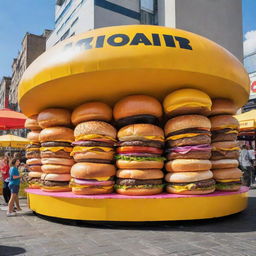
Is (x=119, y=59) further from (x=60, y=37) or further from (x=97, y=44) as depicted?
(x=60, y=37)

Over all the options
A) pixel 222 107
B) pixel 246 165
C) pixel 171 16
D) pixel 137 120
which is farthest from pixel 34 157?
pixel 171 16

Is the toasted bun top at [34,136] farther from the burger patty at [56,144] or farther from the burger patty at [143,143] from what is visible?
the burger patty at [143,143]

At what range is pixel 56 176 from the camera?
6.01 m

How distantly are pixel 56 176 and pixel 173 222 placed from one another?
2.43m

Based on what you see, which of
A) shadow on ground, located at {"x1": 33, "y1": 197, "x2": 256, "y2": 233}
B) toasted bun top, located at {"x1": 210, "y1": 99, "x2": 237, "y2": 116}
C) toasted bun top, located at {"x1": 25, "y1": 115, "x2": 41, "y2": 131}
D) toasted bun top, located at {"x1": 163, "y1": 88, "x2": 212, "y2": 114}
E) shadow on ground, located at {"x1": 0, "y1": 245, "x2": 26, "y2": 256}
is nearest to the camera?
shadow on ground, located at {"x1": 0, "y1": 245, "x2": 26, "y2": 256}

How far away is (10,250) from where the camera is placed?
13.6ft

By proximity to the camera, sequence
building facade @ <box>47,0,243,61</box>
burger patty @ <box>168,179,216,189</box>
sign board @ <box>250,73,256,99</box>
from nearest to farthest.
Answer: burger patty @ <box>168,179,216,189</box> < sign board @ <box>250,73,256,99</box> < building facade @ <box>47,0,243,61</box>

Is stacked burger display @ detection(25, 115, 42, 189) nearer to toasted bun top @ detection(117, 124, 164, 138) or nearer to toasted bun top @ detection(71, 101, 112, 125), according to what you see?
toasted bun top @ detection(71, 101, 112, 125)

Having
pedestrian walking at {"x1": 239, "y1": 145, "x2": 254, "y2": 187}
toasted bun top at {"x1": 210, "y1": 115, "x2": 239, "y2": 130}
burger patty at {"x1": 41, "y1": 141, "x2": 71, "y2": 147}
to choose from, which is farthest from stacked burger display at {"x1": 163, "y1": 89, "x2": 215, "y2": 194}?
pedestrian walking at {"x1": 239, "y1": 145, "x2": 254, "y2": 187}

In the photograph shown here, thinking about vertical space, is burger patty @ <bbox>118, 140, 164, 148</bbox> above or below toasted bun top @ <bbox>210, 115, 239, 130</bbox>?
below

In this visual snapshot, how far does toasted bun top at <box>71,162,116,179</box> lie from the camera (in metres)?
5.41

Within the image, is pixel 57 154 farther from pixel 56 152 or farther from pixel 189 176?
pixel 189 176

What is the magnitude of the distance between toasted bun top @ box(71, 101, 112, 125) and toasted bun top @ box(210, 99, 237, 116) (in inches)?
85.4

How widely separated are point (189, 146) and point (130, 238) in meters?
1.92
